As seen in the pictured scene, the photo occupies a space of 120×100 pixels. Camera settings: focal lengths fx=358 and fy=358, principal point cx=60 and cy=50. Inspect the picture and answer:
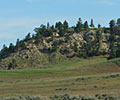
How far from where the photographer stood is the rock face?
538ft

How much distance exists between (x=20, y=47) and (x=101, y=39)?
Result: 41058 millimetres

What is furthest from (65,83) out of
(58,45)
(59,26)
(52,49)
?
(59,26)

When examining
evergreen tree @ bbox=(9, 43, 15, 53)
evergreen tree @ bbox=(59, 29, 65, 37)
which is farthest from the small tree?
evergreen tree @ bbox=(59, 29, 65, 37)

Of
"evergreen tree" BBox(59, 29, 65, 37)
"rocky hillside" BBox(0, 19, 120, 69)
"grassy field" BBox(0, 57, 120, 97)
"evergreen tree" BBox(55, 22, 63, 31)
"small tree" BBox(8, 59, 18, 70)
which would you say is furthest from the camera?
"evergreen tree" BBox(55, 22, 63, 31)

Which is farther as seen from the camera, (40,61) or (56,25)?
(56,25)

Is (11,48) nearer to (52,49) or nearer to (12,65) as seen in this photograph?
(52,49)

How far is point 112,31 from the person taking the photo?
185875 millimetres

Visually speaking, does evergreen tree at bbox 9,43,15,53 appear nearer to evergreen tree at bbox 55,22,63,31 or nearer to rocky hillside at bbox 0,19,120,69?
rocky hillside at bbox 0,19,120,69

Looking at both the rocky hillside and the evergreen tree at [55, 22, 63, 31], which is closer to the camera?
the rocky hillside

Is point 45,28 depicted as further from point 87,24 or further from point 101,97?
point 101,97

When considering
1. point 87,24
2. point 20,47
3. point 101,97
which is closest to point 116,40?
point 87,24

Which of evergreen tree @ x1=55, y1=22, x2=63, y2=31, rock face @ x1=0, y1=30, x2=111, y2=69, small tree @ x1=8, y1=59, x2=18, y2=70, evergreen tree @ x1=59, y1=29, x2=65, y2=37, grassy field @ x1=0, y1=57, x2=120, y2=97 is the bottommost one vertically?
grassy field @ x1=0, y1=57, x2=120, y2=97

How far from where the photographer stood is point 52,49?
170250mm

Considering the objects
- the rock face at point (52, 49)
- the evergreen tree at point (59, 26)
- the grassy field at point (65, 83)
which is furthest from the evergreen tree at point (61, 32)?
the grassy field at point (65, 83)
